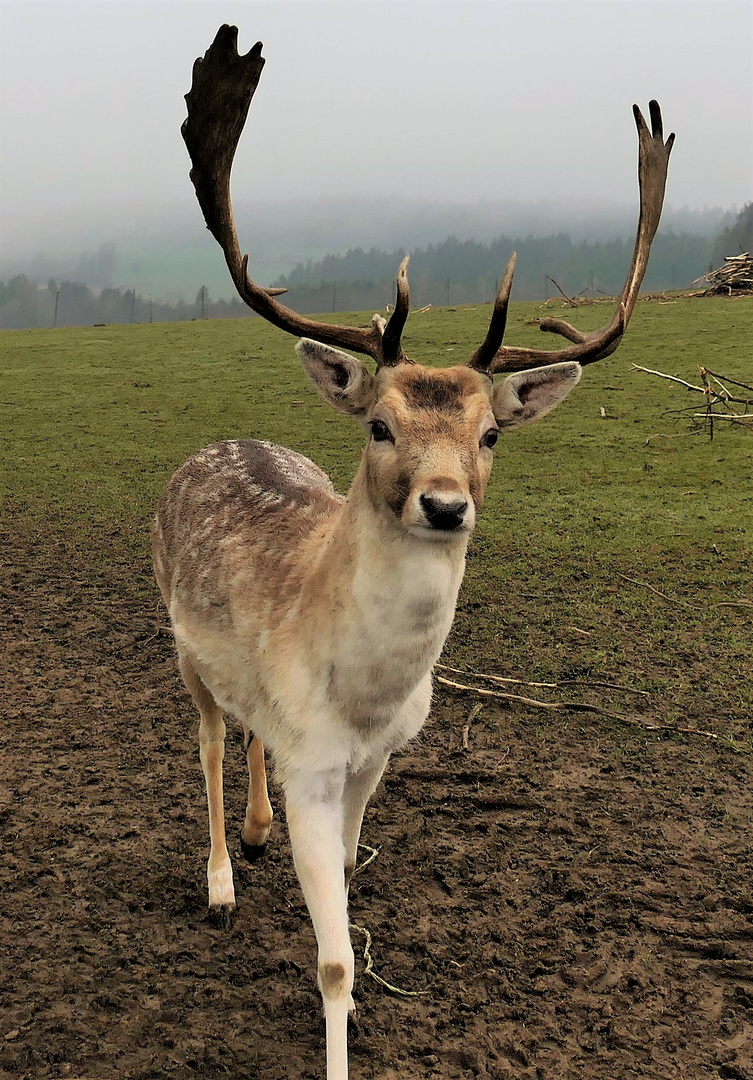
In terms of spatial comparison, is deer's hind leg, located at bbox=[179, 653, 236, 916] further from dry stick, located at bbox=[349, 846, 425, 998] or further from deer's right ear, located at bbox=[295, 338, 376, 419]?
deer's right ear, located at bbox=[295, 338, 376, 419]

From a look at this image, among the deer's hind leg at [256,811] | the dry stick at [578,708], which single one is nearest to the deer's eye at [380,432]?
the deer's hind leg at [256,811]

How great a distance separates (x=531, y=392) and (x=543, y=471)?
23.2ft

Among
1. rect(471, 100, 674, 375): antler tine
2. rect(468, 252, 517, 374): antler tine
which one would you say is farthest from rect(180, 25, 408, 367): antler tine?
rect(471, 100, 674, 375): antler tine

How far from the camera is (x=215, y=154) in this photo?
10.9 feet

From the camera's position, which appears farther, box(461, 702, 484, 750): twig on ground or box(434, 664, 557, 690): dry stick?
box(434, 664, 557, 690): dry stick

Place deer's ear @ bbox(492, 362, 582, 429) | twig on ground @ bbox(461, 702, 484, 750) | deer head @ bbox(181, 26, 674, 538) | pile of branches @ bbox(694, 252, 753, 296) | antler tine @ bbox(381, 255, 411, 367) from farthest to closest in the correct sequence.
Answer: pile of branches @ bbox(694, 252, 753, 296) → twig on ground @ bbox(461, 702, 484, 750) → deer's ear @ bbox(492, 362, 582, 429) → antler tine @ bbox(381, 255, 411, 367) → deer head @ bbox(181, 26, 674, 538)

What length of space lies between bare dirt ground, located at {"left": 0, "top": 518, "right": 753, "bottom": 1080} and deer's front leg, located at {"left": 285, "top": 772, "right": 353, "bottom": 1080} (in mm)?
288

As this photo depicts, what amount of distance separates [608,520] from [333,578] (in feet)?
19.4

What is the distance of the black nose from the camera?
2430 mm

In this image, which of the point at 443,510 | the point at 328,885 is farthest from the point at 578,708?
the point at 443,510

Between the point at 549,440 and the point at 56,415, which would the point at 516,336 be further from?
the point at 56,415

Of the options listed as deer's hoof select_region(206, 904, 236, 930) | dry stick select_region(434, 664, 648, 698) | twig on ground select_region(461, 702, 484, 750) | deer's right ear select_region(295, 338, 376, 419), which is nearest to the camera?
deer's right ear select_region(295, 338, 376, 419)

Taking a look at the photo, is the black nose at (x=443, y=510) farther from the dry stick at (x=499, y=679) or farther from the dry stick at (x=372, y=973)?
the dry stick at (x=499, y=679)

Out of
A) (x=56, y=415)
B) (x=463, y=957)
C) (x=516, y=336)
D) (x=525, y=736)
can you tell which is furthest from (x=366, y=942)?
(x=516, y=336)
